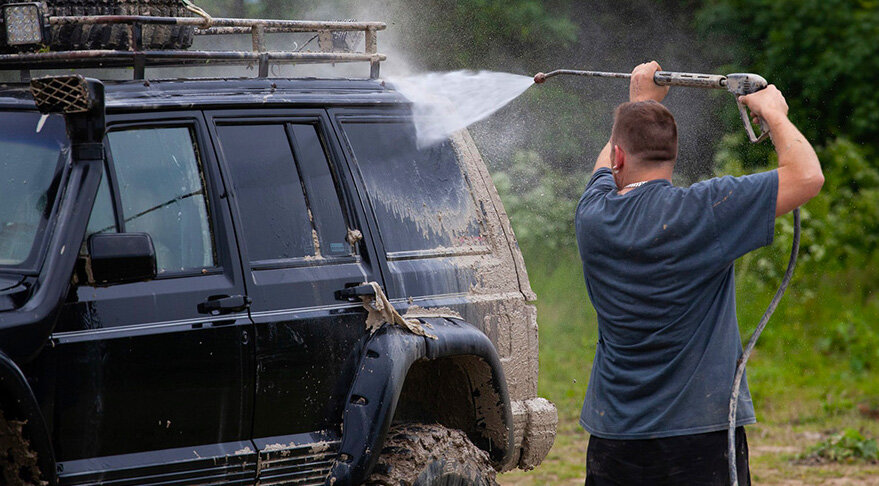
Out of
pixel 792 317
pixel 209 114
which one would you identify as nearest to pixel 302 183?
pixel 209 114

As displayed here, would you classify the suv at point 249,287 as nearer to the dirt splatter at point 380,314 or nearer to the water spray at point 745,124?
the dirt splatter at point 380,314

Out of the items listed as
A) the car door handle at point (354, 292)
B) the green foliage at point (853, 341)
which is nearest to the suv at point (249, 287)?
the car door handle at point (354, 292)

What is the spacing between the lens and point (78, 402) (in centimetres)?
359

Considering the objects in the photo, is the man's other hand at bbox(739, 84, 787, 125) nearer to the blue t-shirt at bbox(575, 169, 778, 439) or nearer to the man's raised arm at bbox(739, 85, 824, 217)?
the man's raised arm at bbox(739, 85, 824, 217)

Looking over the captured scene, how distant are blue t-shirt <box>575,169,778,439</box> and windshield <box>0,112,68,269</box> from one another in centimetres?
179

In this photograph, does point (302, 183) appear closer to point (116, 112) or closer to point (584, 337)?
point (116, 112)

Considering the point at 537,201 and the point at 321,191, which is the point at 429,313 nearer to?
the point at 321,191

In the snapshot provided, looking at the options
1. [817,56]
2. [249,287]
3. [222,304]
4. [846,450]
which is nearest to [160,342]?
[222,304]

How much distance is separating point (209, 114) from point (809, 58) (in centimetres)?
1402

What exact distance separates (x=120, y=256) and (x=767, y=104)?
6.91 ft

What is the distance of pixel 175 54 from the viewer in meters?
4.37

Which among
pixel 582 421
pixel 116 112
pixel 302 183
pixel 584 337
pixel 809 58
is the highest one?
pixel 809 58

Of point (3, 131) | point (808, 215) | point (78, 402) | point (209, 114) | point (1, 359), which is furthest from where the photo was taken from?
point (808, 215)

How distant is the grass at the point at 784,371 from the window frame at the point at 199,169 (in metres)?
4.00
